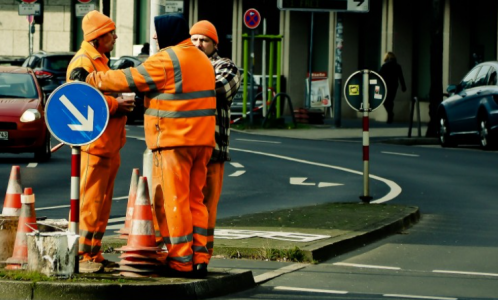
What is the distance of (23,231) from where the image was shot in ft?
30.5

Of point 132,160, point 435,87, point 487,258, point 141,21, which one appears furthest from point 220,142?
point 141,21

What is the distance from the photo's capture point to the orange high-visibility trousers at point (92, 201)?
31.2ft

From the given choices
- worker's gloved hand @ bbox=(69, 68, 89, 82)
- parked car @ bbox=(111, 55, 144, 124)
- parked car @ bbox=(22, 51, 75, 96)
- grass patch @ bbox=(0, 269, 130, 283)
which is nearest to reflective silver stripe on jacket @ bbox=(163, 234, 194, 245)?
grass patch @ bbox=(0, 269, 130, 283)

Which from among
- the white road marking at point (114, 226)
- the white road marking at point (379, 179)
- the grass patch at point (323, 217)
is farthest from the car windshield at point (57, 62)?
the white road marking at point (114, 226)

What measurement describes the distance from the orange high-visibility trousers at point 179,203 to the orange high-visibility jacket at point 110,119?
0.58 metres

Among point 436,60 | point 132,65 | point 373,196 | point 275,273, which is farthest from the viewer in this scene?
point 132,65

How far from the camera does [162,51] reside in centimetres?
906

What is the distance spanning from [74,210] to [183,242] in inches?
29.3

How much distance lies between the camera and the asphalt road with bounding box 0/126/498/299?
32.5 feet

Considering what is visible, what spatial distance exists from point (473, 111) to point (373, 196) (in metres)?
9.20

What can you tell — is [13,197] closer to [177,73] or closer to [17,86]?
[177,73]

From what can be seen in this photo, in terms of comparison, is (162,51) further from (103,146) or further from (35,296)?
(35,296)

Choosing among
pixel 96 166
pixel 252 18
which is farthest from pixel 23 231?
pixel 252 18

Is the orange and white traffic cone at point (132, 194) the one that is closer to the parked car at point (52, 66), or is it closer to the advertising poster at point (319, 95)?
the parked car at point (52, 66)
